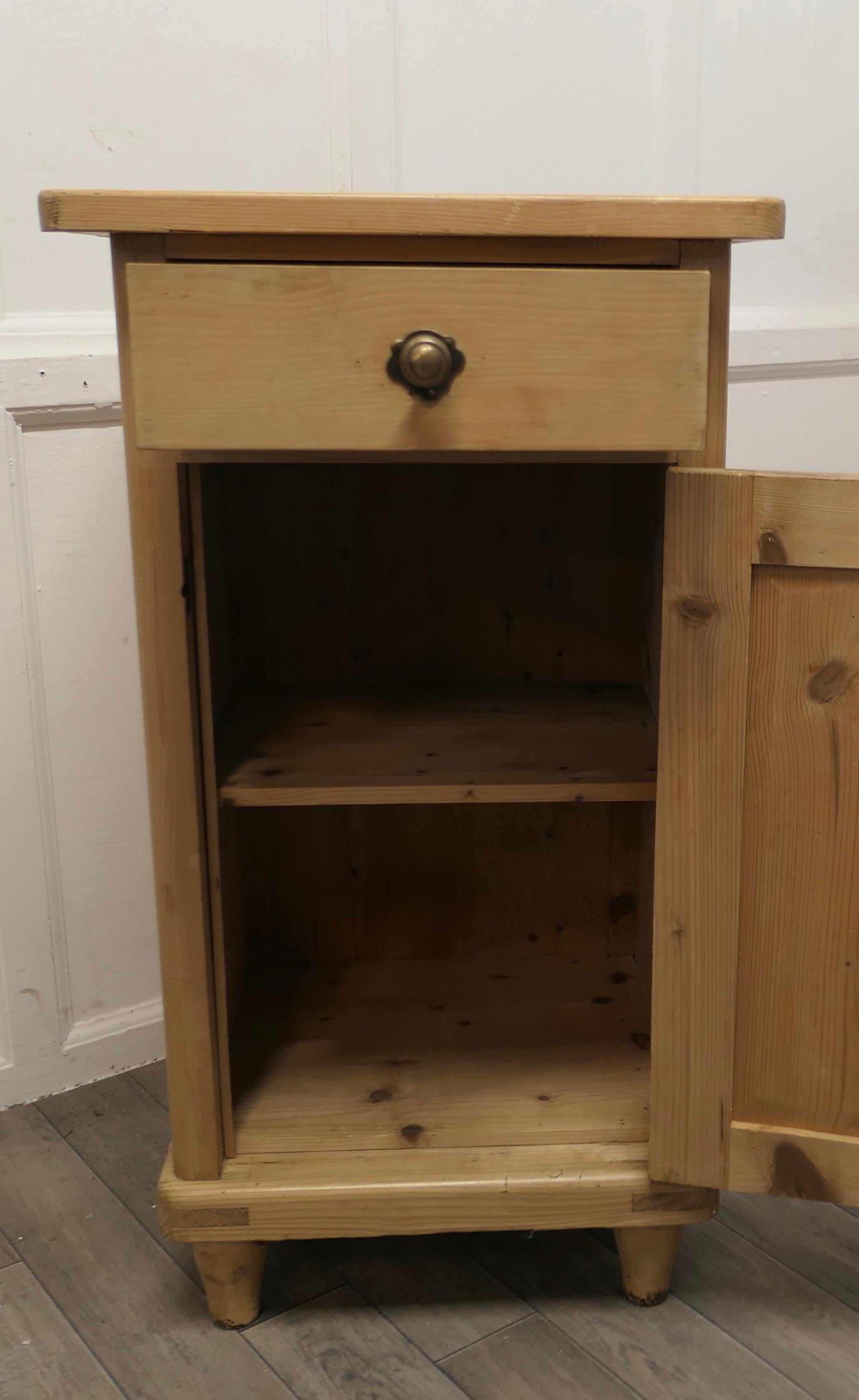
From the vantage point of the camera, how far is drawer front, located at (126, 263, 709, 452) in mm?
732

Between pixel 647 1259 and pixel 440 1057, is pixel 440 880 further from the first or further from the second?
pixel 647 1259

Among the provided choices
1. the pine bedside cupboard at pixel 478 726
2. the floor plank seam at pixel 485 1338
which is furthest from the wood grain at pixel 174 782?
the floor plank seam at pixel 485 1338

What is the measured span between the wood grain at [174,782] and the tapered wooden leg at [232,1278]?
0.22ft

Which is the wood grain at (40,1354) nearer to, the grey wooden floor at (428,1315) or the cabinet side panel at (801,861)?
the grey wooden floor at (428,1315)

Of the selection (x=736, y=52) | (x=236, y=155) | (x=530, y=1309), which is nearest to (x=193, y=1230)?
(x=530, y=1309)

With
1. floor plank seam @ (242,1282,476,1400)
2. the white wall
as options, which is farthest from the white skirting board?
floor plank seam @ (242,1282,476,1400)

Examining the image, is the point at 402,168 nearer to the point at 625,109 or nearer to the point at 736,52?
the point at 625,109

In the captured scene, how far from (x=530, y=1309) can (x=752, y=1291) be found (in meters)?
0.20

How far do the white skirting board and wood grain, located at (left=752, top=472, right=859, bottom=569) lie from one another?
28.7 inches

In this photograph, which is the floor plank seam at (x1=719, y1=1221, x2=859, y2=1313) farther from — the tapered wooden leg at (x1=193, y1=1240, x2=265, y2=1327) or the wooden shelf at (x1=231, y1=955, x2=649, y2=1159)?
the tapered wooden leg at (x1=193, y1=1240, x2=265, y2=1327)

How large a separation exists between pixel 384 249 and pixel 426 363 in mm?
132

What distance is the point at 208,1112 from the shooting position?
99cm

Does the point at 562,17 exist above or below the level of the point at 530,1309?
above

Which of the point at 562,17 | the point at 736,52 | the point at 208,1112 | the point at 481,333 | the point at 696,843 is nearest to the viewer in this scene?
the point at 481,333
